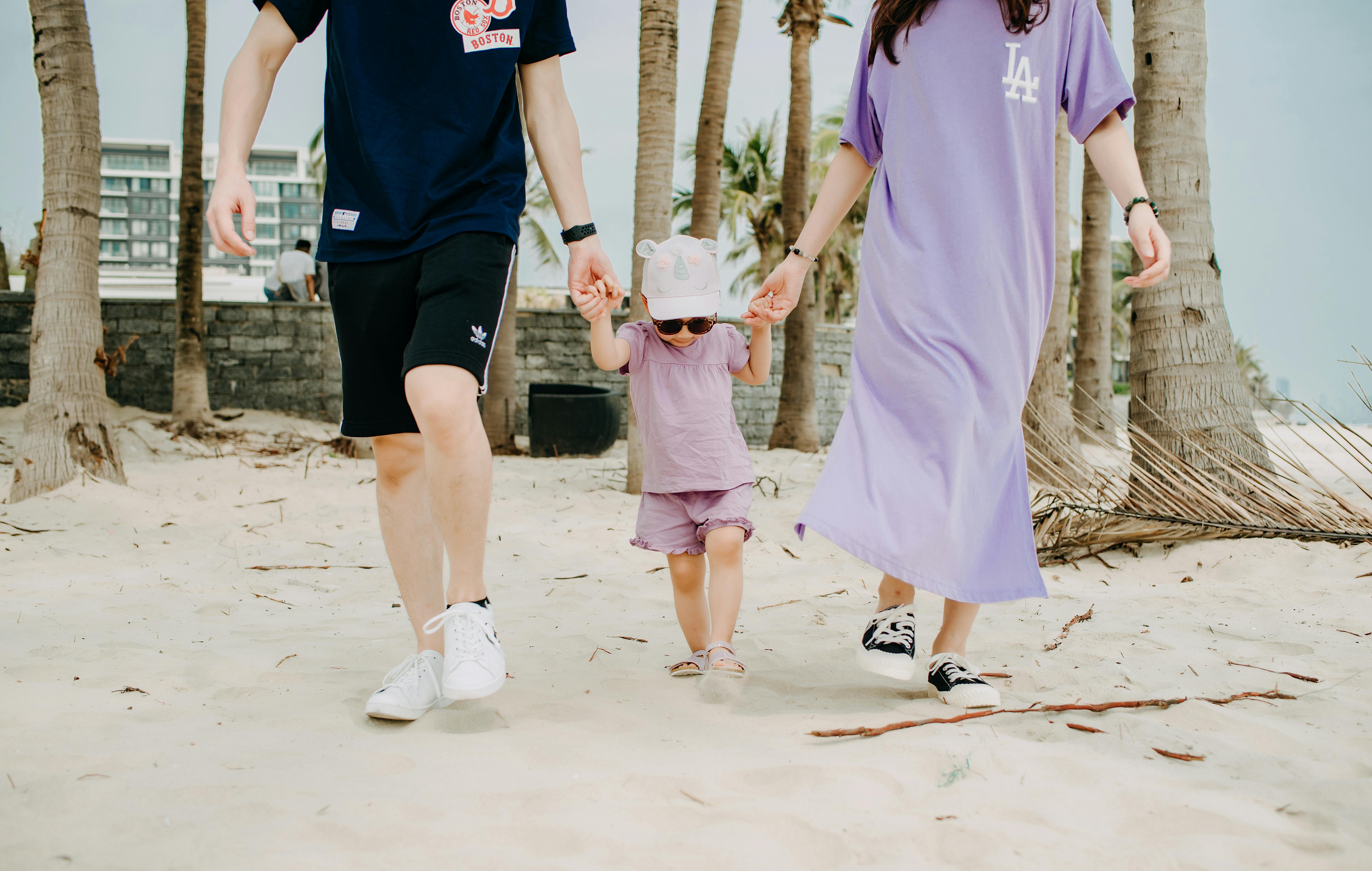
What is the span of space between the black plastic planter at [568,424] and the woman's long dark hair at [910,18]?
7064 millimetres

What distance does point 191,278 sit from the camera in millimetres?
9461

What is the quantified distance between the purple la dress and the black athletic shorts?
824 millimetres

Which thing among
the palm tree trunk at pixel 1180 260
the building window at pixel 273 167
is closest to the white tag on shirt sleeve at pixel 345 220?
the palm tree trunk at pixel 1180 260

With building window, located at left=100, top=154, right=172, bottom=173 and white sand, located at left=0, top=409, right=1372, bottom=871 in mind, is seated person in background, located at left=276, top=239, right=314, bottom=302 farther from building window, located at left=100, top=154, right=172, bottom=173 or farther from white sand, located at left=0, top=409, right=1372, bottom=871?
building window, located at left=100, top=154, right=172, bottom=173

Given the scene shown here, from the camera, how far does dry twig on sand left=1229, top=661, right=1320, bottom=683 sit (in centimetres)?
210

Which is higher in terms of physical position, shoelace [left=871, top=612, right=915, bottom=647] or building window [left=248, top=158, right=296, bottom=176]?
building window [left=248, top=158, right=296, bottom=176]

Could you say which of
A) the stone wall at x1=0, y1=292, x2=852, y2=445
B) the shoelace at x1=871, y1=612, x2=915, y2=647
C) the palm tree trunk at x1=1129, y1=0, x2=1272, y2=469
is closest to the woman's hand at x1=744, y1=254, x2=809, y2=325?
the shoelace at x1=871, y1=612, x2=915, y2=647

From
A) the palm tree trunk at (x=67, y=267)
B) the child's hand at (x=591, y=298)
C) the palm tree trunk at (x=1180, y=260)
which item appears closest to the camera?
the child's hand at (x=591, y=298)

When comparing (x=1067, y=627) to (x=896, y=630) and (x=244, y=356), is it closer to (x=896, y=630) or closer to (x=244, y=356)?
(x=896, y=630)

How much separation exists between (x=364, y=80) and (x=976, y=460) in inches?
63.6

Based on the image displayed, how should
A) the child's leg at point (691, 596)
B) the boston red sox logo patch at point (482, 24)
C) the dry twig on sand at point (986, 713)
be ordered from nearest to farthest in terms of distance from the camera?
the dry twig on sand at point (986, 713), the boston red sox logo patch at point (482, 24), the child's leg at point (691, 596)

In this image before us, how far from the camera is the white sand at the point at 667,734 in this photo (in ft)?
4.36

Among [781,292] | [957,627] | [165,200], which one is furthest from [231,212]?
[165,200]

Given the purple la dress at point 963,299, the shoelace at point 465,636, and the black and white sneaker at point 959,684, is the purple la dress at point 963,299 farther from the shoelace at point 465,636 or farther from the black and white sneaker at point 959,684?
the shoelace at point 465,636
